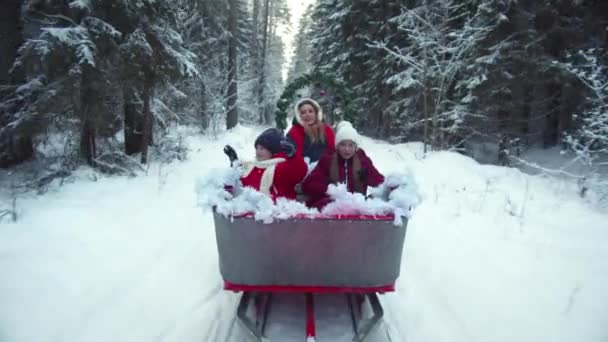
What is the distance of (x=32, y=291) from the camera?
113 inches

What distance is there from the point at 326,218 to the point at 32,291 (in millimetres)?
2503

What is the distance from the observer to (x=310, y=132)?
4766 mm

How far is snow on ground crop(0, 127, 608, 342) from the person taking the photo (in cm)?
269

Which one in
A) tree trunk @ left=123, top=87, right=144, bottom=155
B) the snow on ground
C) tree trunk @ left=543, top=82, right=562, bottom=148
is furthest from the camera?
tree trunk @ left=543, top=82, right=562, bottom=148

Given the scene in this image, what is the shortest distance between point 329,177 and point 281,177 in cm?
46

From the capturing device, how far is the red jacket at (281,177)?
323 cm

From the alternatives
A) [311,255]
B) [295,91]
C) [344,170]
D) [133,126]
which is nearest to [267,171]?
[344,170]

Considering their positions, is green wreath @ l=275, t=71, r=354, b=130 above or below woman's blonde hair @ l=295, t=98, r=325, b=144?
above

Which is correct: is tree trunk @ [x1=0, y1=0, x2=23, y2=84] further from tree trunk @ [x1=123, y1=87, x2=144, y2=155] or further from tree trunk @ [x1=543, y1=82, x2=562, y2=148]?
tree trunk @ [x1=543, y1=82, x2=562, y2=148]

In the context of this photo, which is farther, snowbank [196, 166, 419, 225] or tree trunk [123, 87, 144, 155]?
tree trunk [123, 87, 144, 155]

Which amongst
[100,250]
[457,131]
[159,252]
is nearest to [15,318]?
[100,250]

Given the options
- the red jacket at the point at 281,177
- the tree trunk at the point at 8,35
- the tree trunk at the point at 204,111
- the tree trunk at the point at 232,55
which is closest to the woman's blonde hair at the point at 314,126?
the red jacket at the point at 281,177

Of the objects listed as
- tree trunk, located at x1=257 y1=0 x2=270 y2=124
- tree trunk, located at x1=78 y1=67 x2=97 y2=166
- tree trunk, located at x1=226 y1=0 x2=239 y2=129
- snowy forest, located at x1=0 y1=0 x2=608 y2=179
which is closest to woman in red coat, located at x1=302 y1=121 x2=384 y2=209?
snowy forest, located at x1=0 y1=0 x2=608 y2=179

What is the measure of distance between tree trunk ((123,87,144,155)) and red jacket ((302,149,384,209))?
5556 millimetres
